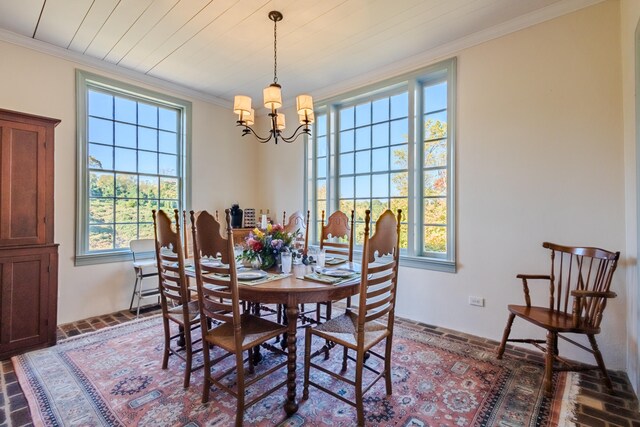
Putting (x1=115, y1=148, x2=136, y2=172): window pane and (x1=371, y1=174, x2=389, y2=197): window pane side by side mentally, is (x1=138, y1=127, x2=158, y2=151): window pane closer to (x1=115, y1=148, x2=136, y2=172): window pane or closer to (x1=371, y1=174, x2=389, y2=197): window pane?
(x1=115, y1=148, x2=136, y2=172): window pane

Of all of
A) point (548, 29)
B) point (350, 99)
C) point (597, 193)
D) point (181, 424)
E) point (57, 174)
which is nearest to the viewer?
point (181, 424)

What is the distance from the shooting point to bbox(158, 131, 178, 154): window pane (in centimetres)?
418

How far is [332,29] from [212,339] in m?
2.79

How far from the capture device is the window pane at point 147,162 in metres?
3.97

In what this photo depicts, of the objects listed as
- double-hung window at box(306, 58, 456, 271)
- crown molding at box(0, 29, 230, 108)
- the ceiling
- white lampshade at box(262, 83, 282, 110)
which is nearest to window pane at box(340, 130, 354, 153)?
double-hung window at box(306, 58, 456, 271)

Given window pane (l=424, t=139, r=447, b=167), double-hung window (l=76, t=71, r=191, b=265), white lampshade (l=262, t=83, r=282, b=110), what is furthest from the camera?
double-hung window (l=76, t=71, r=191, b=265)

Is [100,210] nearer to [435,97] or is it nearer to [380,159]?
Answer: [380,159]

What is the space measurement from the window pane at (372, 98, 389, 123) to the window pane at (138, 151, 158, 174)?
2970 millimetres

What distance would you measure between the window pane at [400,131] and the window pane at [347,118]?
0.64 metres

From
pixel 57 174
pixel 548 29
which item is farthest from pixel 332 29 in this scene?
pixel 57 174

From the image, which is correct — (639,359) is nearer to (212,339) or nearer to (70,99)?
(212,339)

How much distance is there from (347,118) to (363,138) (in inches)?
16.2

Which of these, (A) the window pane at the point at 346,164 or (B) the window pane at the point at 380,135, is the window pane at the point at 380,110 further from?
(A) the window pane at the point at 346,164

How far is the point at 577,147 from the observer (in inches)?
98.0
